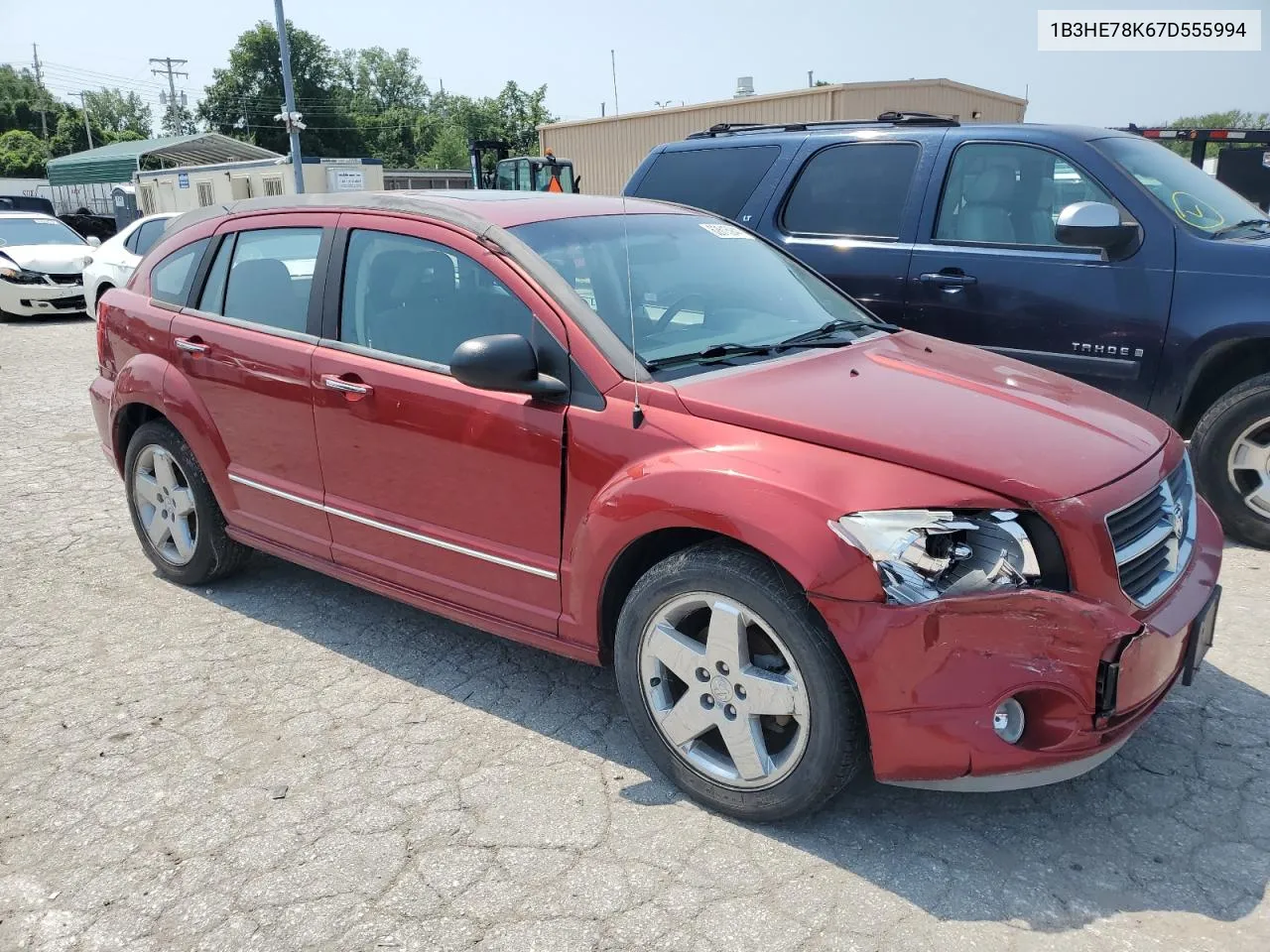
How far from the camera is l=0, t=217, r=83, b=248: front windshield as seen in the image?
1503 cm

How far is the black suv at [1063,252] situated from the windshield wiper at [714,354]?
2305mm

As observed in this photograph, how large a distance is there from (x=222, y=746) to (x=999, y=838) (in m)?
2.42

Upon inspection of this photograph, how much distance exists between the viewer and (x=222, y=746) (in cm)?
331

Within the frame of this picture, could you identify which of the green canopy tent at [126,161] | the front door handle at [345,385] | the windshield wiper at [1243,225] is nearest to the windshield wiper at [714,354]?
the front door handle at [345,385]

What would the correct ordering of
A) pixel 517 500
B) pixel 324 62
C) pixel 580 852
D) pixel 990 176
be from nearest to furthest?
pixel 580 852, pixel 517 500, pixel 990 176, pixel 324 62

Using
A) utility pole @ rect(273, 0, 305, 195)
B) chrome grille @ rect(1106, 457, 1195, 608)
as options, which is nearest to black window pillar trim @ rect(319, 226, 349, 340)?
chrome grille @ rect(1106, 457, 1195, 608)

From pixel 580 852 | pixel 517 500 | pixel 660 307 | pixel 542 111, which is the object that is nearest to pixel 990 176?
pixel 660 307

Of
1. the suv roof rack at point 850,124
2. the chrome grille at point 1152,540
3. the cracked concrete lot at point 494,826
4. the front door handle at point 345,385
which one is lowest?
the cracked concrete lot at point 494,826

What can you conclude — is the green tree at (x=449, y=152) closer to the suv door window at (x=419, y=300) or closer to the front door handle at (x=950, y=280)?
the front door handle at (x=950, y=280)

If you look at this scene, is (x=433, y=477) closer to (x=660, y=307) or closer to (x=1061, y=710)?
(x=660, y=307)

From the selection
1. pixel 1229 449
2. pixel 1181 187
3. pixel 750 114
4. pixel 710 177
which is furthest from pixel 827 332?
pixel 750 114

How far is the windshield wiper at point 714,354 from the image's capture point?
3118 millimetres

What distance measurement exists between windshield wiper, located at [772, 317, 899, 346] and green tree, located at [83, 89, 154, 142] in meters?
128

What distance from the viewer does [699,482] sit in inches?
107
